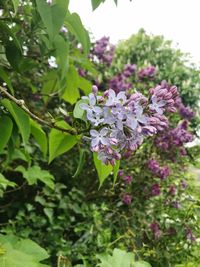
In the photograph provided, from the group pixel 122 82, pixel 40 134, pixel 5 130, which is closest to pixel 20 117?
pixel 5 130

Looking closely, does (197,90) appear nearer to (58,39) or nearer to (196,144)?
(196,144)

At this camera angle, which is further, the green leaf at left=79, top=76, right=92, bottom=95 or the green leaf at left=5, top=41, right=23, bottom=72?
the green leaf at left=79, top=76, right=92, bottom=95

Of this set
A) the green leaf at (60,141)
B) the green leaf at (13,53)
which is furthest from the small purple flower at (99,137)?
the green leaf at (13,53)

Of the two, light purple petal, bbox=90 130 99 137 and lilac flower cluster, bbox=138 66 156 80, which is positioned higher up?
lilac flower cluster, bbox=138 66 156 80

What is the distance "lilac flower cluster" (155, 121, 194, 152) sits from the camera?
2711mm

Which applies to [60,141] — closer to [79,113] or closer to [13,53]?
[79,113]

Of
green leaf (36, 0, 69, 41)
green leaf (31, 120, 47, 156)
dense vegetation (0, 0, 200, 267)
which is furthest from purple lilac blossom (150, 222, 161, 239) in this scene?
green leaf (36, 0, 69, 41)

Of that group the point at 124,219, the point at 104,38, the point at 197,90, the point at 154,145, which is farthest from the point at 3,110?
the point at 197,90

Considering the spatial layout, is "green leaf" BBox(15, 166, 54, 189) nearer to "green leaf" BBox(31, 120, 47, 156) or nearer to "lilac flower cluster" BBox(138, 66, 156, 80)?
"green leaf" BBox(31, 120, 47, 156)

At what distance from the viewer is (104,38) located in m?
3.82

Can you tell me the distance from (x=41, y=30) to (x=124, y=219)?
65.5 inches

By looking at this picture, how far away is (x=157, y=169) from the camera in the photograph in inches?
108

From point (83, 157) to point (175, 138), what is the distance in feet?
5.90

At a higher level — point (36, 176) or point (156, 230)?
point (36, 176)
